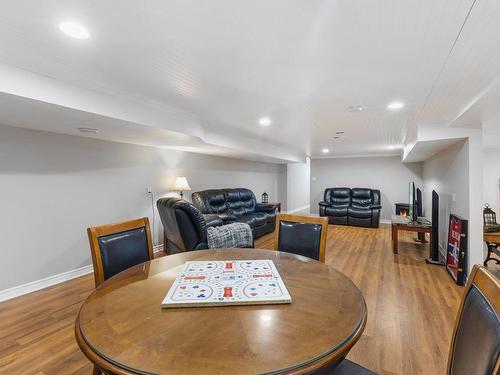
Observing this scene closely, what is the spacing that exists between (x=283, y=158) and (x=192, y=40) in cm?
517

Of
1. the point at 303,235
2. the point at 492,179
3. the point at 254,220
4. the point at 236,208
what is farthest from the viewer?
the point at 236,208

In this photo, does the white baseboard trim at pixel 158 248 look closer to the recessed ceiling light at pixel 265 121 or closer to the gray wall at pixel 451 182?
the recessed ceiling light at pixel 265 121

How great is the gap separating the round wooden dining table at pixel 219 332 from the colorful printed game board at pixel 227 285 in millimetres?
34

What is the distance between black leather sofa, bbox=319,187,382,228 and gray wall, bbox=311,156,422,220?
1.96 ft

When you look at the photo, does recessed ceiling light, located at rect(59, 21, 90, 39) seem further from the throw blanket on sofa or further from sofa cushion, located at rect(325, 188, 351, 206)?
sofa cushion, located at rect(325, 188, 351, 206)

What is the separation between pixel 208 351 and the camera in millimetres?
785

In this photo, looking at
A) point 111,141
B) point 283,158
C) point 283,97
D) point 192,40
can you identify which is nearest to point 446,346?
point 283,97

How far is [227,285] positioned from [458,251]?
3243 mm

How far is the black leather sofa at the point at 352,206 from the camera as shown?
21.5ft

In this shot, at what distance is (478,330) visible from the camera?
781 millimetres

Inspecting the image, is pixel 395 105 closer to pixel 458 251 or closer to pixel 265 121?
pixel 265 121

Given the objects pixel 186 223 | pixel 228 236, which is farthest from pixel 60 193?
pixel 228 236

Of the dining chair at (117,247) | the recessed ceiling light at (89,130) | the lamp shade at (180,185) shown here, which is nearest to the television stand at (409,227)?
the lamp shade at (180,185)

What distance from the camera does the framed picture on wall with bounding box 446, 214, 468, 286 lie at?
3.00 metres
